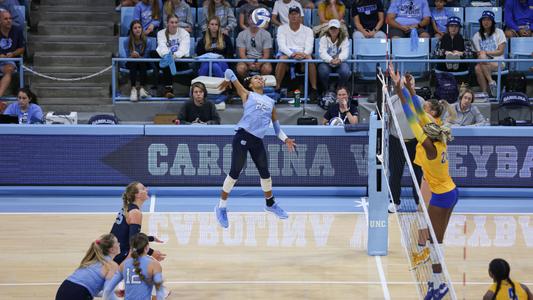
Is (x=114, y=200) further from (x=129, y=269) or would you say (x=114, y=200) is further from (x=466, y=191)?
(x=129, y=269)

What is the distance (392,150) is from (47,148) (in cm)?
602

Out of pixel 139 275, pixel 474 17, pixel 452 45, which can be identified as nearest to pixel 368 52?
pixel 452 45

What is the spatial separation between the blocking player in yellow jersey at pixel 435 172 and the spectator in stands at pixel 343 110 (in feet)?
18.1

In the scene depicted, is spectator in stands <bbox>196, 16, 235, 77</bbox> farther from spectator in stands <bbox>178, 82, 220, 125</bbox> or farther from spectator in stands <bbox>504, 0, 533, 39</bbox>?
spectator in stands <bbox>504, 0, 533, 39</bbox>

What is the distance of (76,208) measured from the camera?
56.2ft

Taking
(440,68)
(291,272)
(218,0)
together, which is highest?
(218,0)

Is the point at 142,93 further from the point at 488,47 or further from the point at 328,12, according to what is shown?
the point at 488,47

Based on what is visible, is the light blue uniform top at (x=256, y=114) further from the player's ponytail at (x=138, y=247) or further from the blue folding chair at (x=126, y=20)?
the blue folding chair at (x=126, y=20)

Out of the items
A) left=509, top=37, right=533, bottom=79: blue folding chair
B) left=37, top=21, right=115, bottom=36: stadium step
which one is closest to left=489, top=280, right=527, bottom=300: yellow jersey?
left=509, top=37, right=533, bottom=79: blue folding chair

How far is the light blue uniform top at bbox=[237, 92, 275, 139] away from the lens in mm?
14328

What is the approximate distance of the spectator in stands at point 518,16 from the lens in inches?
826

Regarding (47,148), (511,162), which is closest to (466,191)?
(511,162)

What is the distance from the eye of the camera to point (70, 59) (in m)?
21.1

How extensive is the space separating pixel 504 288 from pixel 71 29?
14239 millimetres
